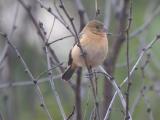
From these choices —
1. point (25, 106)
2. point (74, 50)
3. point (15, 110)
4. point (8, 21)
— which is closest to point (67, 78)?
point (74, 50)

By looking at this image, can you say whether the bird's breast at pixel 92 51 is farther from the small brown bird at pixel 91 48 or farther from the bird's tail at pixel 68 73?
the bird's tail at pixel 68 73

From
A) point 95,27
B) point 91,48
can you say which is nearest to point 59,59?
point 95,27

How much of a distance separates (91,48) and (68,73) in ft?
0.98

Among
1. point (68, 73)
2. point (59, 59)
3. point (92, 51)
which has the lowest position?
point (59, 59)

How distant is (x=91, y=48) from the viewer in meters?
5.25

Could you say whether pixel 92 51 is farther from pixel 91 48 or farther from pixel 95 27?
pixel 95 27

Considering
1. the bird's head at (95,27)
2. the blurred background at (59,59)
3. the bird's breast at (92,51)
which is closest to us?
the bird's breast at (92,51)

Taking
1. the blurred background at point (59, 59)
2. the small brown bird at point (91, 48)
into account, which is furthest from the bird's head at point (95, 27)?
the blurred background at point (59, 59)

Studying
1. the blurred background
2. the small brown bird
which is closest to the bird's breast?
the small brown bird

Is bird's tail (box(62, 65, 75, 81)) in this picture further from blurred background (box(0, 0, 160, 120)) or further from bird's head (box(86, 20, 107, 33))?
blurred background (box(0, 0, 160, 120))

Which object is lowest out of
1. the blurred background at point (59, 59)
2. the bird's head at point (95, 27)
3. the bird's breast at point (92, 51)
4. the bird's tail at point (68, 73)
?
the blurred background at point (59, 59)

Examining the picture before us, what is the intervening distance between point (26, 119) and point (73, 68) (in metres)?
2.04

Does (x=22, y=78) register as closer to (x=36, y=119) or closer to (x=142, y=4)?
(x=36, y=119)

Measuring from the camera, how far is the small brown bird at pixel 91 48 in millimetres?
5152
